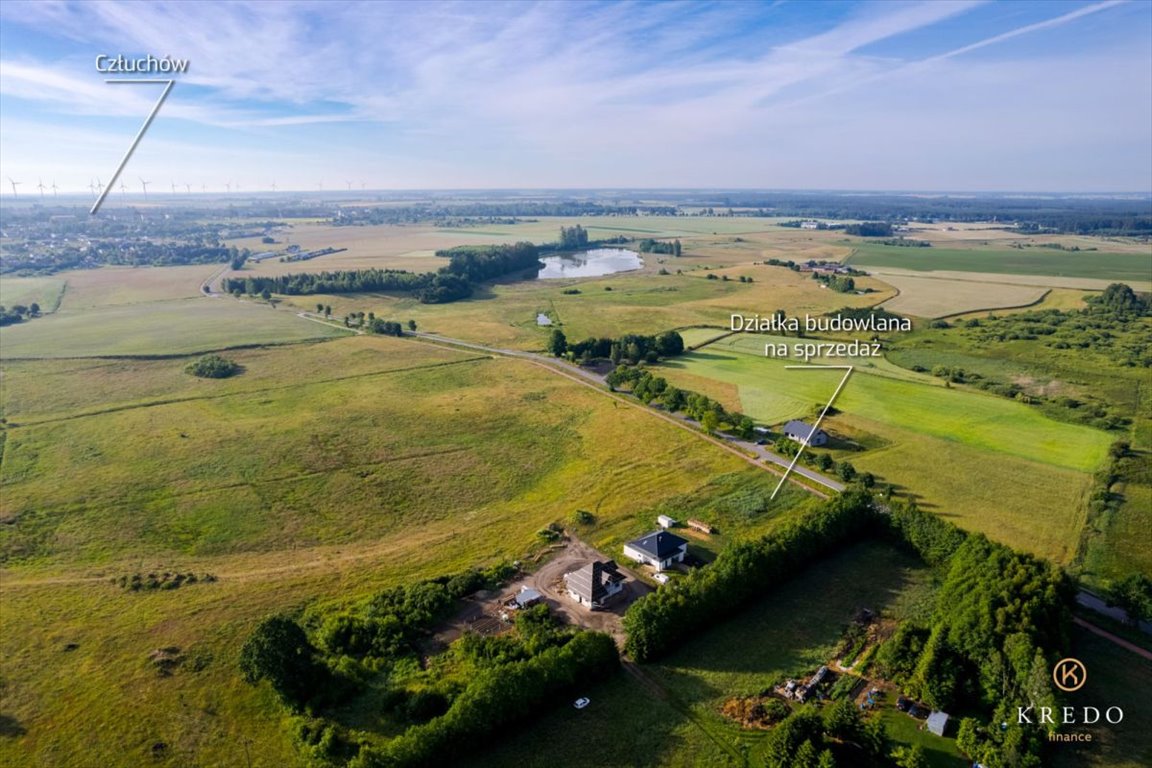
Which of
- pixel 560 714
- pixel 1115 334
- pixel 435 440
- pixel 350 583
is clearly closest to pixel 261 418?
pixel 435 440

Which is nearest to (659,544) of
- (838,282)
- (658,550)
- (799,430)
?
(658,550)

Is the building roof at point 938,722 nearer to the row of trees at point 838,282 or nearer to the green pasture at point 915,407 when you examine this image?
the green pasture at point 915,407

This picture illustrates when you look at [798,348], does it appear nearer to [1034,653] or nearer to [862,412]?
[862,412]

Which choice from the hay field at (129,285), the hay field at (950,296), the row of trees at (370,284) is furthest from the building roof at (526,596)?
the hay field at (129,285)

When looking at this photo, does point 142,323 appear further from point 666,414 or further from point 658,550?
point 658,550

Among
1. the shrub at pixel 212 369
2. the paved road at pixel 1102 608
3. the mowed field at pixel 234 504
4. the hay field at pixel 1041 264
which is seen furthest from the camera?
the hay field at pixel 1041 264
